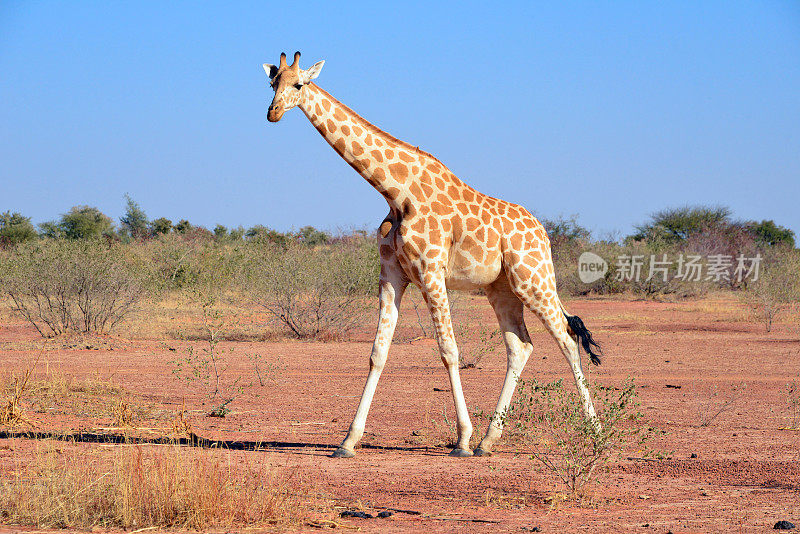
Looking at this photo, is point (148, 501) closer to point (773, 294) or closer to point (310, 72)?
point (310, 72)

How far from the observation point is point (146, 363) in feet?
44.5

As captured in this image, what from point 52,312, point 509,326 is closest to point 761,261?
point 52,312

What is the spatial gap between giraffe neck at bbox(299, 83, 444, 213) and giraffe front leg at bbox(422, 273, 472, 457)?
69 centimetres

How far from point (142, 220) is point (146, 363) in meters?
39.7

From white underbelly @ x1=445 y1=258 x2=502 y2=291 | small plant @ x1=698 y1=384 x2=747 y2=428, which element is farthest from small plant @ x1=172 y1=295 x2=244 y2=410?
small plant @ x1=698 y1=384 x2=747 y2=428

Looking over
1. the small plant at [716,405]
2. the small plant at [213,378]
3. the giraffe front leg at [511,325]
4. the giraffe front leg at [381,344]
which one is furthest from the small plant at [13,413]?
the small plant at [716,405]

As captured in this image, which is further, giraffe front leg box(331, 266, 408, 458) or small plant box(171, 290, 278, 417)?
small plant box(171, 290, 278, 417)

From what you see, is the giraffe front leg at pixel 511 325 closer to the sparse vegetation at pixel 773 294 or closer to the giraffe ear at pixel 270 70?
the giraffe ear at pixel 270 70

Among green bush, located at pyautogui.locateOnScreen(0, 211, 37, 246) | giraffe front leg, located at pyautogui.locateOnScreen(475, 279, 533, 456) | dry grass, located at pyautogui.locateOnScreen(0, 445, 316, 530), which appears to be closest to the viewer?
dry grass, located at pyautogui.locateOnScreen(0, 445, 316, 530)

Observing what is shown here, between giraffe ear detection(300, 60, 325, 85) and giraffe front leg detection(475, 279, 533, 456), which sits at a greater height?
giraffe ear detection(300, 60, 325, 85)

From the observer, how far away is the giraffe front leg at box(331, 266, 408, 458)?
701cm

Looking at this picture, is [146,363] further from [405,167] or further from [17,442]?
[405,167]

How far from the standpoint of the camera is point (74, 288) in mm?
17297

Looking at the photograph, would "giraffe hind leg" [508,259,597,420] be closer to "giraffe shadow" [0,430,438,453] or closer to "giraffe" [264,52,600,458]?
"giraffe" [264,52,600,458]
